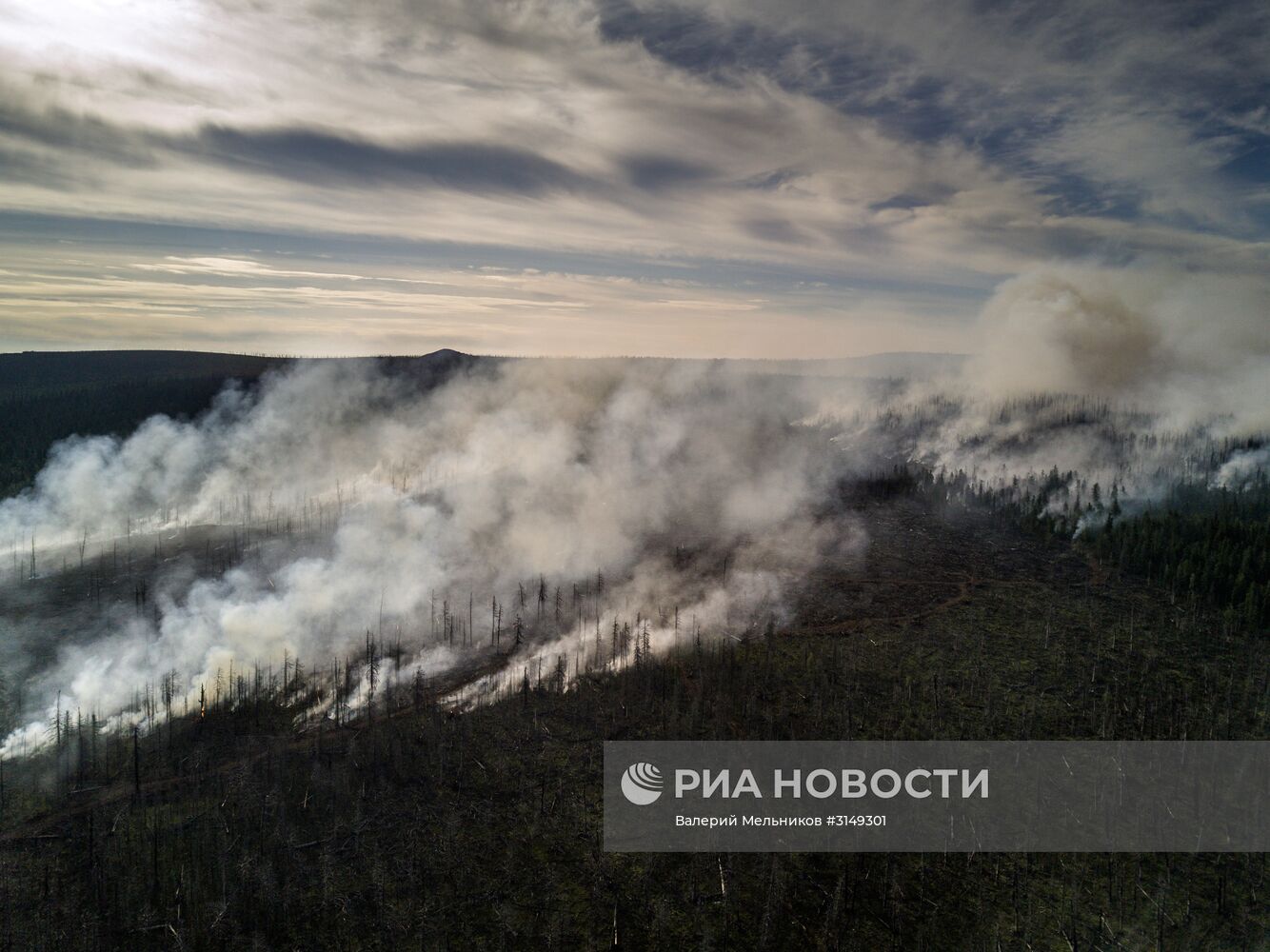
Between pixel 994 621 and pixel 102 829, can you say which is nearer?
pixel 102 829

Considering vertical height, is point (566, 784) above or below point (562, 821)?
above

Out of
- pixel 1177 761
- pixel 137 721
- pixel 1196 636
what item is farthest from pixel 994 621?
pixel 137 721

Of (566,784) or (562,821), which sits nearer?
(562,821)

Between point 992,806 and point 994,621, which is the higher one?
point 994,621

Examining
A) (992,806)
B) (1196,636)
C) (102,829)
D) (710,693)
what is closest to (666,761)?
(710,693)

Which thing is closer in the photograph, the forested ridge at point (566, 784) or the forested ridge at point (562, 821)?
the forested ridge at point (562, 821)

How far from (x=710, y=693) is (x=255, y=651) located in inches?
3860

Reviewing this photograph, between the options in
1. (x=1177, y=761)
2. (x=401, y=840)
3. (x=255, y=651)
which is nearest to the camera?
(x=401, y=840)

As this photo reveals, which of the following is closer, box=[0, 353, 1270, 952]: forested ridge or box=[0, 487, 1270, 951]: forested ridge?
box=[0, 487, 1270, 951]: forested ridge

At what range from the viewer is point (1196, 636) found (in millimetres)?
161250

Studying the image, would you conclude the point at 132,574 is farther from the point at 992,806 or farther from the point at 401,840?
the point at 992,806

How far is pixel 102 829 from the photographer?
96.4 meters

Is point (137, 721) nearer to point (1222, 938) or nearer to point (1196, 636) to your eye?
point (1222, 938)

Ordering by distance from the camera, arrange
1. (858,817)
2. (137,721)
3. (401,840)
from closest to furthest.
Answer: (401,840) < (858,817) < (137,721)
